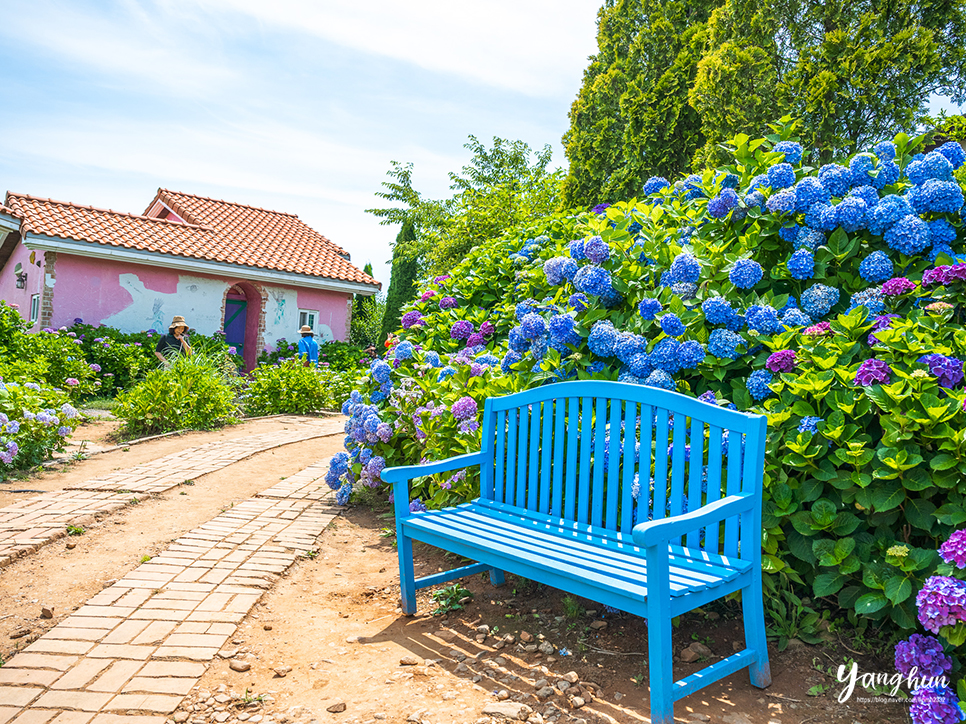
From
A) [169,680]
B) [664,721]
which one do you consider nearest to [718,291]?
[664,721]

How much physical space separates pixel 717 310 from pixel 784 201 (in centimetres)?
74

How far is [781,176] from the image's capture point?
11.5 feet

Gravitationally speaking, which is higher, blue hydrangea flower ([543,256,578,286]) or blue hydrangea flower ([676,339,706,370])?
blue hydrangea flower ([543,256,578,286])

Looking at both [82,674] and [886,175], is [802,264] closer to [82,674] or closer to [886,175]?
[886,175]

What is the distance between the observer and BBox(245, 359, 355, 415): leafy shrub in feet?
36.3

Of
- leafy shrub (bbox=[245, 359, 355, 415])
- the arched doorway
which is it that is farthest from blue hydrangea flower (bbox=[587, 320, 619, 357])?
the arched doorway

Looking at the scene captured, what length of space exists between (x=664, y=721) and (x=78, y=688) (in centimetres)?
203

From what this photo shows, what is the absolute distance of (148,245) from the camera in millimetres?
13906

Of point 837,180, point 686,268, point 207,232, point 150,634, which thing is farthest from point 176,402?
point 207,232

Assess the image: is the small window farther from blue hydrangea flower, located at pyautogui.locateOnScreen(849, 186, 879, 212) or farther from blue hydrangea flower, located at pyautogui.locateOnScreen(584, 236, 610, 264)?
blue hydrangea flower, located at pyautogui.locateOnScreen(849, 186, 879, 212)

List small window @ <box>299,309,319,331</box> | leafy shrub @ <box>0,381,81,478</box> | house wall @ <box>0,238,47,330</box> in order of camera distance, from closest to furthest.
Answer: leafy shrub @ <box>0,381,81,478</box>
house wall @ <box>0,238,47,330</box>
small window @ <box>299,309,319,331</box>

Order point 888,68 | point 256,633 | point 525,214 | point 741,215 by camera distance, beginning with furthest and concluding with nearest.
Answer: point 525,214 → point 888,68 → point 741,215 → point 256,633

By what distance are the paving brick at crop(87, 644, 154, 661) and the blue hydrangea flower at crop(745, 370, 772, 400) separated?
2726 millimetres

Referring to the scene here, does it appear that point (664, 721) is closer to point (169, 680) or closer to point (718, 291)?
point (169, 680)
